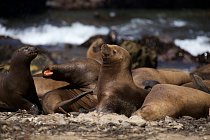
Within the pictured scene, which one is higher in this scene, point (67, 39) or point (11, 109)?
point (11, 109)

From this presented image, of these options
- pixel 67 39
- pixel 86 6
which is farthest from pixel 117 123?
pixel 86 6

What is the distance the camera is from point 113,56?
7.31 m

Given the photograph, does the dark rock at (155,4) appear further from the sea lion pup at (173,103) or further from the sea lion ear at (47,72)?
the sea lion pup at (173,103)

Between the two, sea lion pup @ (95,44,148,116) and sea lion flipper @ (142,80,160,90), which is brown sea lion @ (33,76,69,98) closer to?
sea lion flipper @ (142,80,160,90)

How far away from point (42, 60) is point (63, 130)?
5.66 metres

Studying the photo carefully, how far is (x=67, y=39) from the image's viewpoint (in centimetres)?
2038

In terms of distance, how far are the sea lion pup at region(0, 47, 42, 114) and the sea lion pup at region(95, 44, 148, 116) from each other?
1023 mm

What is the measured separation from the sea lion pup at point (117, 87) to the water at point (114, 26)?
1050 centimetres

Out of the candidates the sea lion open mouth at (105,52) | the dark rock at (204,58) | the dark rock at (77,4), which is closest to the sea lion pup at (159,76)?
the sea lion open mouth at (105,52)

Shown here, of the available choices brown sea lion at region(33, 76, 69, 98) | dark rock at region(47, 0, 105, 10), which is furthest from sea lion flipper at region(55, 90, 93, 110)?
dark rock at region(47, 0, 105, 10)

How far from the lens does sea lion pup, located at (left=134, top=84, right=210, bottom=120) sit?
6548mm

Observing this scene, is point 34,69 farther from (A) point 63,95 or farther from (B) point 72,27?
(B) point 72,27

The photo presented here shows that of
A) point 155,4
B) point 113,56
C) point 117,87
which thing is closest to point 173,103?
point 117,87

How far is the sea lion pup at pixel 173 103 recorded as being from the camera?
258 inches
